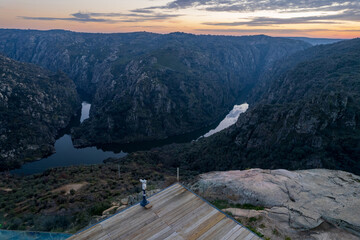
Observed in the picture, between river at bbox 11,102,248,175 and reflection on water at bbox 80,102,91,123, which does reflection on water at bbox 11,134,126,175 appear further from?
reflection on water at bbox 80,102,91,123

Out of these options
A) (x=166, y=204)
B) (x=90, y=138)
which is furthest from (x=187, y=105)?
(x=166, y=204)

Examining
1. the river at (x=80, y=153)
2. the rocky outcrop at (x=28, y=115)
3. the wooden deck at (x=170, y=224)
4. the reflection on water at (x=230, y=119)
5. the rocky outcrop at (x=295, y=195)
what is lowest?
the reflection on water at (x=230, y=119)

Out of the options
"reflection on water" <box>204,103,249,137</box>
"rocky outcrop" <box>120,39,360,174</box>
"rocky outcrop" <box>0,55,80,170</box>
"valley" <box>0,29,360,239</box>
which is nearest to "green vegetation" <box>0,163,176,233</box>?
"valley" <box>0,29,360,239</box>

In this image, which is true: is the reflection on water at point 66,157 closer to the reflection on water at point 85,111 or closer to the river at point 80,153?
the river at point 80,153

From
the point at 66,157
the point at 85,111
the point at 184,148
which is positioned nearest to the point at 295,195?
the point at 184,148

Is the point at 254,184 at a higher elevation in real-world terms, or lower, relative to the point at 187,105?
higher

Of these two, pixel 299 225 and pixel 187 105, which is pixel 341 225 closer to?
pixel 299 225

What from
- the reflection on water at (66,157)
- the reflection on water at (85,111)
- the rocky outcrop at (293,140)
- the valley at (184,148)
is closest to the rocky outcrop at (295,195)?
the valley at (184,148)
